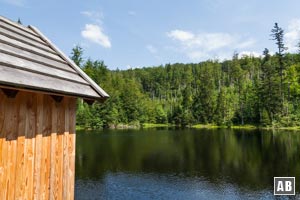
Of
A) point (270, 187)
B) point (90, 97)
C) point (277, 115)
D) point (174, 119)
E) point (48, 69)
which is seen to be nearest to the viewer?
point (48, 69)

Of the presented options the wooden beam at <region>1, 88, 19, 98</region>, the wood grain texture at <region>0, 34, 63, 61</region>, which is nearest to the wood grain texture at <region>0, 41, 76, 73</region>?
the wood grain texture at <region>0, 34, 63, 61</region>

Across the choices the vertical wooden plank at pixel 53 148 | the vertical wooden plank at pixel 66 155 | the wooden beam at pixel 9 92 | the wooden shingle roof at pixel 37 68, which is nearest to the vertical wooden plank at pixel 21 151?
the wooden beam at pixel 9 92

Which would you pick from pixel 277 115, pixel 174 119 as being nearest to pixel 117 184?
pixel 277 115

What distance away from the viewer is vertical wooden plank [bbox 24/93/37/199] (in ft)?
11.6

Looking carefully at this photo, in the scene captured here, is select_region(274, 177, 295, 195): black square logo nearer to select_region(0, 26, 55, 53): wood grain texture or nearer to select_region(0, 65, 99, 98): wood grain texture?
select_region(0, 65, 99, 98): wood grain texture

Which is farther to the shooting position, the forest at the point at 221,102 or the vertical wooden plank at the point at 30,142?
the forest at the point at 221,102

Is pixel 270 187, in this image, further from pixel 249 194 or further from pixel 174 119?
pixel 174 119

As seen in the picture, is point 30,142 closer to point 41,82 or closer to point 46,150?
point 46,150

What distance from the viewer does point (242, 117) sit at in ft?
237

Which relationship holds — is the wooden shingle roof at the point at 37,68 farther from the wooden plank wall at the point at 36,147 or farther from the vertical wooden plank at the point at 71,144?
the vertical wooden plank at the point at 71,144

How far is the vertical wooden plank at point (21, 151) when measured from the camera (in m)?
3.38

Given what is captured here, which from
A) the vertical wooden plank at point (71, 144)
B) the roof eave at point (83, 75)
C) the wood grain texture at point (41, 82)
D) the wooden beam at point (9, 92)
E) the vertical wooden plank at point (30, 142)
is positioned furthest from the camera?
the roof eave at point (83, 75)

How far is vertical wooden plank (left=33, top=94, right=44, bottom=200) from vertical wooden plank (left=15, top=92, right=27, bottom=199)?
221 millimetres

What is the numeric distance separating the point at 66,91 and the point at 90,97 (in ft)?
2.22
